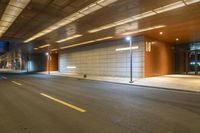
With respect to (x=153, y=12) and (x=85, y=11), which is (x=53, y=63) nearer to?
(x=85, y=11)

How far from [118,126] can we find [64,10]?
339 inches

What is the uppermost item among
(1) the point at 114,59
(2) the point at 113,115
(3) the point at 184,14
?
(3) the point at 184,14

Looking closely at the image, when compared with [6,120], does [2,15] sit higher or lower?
higher

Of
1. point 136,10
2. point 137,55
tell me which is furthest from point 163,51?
point 136,10

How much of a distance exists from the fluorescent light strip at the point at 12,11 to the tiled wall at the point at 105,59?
40.1ft

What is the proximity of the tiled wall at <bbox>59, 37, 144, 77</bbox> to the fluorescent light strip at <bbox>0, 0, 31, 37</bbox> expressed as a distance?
481 inches

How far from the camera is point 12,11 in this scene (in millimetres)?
11367

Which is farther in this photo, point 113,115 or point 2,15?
point 2,15

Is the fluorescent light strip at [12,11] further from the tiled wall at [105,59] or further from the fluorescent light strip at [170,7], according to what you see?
the tiled wall at [105,59]

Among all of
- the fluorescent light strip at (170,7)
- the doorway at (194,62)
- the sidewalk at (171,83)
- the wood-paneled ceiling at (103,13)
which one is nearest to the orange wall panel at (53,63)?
the wood-paneled ceiling at (103,13)

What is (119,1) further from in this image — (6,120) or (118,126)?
(6,120)

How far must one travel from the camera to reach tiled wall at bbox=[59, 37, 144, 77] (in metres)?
18.9

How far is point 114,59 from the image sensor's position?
867 inches

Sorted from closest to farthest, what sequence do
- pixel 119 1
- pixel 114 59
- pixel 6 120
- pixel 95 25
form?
1. pixel 6 120
2. pixel 119 1
3. pixel 95 25
4. pixel 114 59
